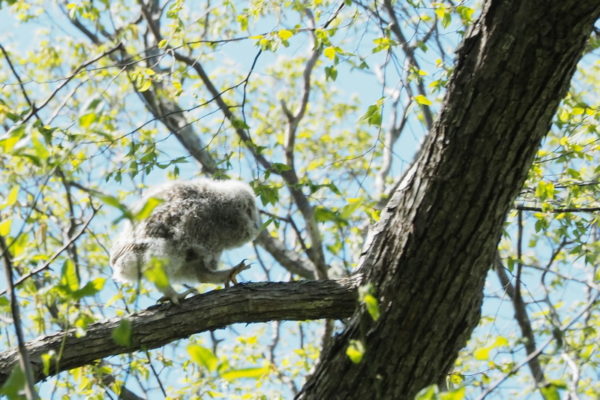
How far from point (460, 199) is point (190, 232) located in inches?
81.1

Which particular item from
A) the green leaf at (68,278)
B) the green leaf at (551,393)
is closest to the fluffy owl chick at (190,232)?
the green leaf at (68,278)

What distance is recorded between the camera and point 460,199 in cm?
308

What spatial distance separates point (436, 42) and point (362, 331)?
5.21 metres

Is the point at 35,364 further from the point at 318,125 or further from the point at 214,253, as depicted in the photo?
the point at 318,125

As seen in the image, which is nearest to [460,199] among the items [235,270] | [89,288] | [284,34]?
[89,288]

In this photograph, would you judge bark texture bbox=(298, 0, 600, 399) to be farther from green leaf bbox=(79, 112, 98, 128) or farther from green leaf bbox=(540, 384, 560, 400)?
green leaf bbox=(79, 112, 98, 128)

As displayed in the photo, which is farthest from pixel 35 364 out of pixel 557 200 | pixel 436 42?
pixel 436 42

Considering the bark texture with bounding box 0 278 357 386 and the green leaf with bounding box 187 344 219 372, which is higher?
the bark texture with bounding box 0 278 357 386

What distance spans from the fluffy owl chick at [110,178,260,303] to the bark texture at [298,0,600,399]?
1.48 metres

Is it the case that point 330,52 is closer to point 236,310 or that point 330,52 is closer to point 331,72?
point 331,72

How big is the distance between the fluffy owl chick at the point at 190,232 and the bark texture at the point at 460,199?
148cm

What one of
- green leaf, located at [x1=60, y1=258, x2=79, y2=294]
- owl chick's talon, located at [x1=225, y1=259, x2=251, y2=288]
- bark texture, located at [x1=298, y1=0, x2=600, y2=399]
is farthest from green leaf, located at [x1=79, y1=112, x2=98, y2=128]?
owl chick's talon, located at [x1=225, y1=259, x2=251, y2=288]

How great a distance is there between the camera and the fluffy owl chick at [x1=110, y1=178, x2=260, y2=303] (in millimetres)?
4477

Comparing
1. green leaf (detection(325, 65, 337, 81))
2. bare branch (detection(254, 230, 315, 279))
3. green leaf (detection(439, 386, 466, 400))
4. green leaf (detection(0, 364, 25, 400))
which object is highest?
bare branch (detection(254, 230, 315, 279))
